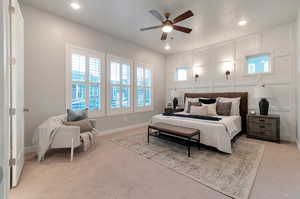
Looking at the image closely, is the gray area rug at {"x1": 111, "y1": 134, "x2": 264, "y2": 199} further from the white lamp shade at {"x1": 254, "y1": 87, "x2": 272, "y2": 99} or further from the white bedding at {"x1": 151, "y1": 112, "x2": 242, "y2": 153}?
the white lamp shade at {"x1": 254, "y1": 87, "x2": 272, "y2": 99}

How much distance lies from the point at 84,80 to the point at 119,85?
1.17 meters

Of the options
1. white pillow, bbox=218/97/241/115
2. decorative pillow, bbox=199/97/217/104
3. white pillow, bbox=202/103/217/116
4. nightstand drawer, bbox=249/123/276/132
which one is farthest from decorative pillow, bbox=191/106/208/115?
nightstand drawer, bbox=249/123/276/132

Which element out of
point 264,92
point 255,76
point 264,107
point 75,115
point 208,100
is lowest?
point 75,115

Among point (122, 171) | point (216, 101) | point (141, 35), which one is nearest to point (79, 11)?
point (141, 35)

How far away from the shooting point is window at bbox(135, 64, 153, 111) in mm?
5301

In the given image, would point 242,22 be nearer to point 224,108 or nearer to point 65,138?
point 224,108

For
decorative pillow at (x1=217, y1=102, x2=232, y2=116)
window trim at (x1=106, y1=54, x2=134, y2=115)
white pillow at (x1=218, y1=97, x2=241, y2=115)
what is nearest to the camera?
decorative pillow at (x1=217, y1=102, x2=232, y2=116)

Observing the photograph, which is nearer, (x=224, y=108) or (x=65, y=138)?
(x=65, y=138)

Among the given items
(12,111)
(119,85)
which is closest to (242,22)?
(119,85)

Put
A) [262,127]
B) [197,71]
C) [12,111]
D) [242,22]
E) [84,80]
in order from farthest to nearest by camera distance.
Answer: [197,71] < [84,80] < [262,127] < [242,22] < [12,111]

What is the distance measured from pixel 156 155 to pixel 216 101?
117 inches

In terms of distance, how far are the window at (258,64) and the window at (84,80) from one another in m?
4.74

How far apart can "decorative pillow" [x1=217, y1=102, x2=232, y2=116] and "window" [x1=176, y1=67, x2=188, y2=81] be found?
218 centimetres

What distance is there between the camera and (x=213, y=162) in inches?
97.7
